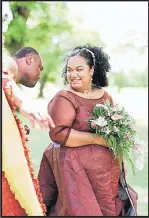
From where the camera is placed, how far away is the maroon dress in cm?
345

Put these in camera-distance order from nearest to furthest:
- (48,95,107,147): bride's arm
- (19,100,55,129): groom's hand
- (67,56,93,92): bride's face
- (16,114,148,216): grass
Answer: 1. (19,100,55,129): groom's hand
2. (48,95,107,147): bride's arm
3. (67,56,93,92): bride's face
4. (16,114,148,216): grass

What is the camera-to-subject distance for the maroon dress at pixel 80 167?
345cm

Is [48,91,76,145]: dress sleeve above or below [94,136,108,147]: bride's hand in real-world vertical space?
above

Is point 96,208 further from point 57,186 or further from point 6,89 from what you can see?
point 6,89

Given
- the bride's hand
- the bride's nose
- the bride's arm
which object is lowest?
the bride's hand

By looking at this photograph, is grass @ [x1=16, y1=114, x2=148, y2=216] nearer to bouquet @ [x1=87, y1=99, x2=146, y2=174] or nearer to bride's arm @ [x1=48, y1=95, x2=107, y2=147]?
bride's arm @ [x1=48, y1=95, x2=107, y2=147]

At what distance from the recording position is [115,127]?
136 inches

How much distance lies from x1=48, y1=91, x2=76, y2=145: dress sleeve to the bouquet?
0.15 metres

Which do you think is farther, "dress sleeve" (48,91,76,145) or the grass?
the grass

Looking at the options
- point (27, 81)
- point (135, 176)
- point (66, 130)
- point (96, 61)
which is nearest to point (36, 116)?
point (27, 81)

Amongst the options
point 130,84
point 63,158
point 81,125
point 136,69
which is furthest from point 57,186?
point 130,84

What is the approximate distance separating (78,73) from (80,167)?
2.21 ft

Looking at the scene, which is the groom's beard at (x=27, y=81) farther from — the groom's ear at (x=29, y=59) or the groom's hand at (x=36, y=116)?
the groom's hand at (x=36, y=116)

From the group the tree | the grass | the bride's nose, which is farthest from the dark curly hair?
the tree
